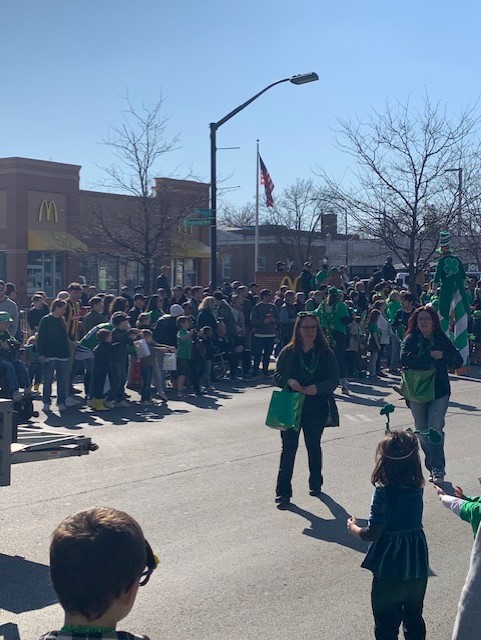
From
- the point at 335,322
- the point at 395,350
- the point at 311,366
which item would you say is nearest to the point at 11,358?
the point at 311,366

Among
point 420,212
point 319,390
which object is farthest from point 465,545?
point 420,212

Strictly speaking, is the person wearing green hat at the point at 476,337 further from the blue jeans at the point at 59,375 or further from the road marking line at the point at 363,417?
the blue jeans at the point at 59,375

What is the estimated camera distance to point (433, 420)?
9.30 meters

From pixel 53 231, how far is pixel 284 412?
3184 centimetres

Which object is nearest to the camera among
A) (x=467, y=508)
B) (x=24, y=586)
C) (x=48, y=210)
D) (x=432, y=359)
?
(x=467, y=508)

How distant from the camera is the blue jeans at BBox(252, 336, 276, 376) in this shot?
18844 millimetres

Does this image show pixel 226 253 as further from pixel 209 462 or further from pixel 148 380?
pixel 209 462

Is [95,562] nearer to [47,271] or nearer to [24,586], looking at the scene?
[24,586]

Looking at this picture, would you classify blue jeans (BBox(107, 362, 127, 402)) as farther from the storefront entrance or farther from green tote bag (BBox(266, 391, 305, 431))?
the storefront entrance

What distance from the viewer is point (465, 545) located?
7.34 metres

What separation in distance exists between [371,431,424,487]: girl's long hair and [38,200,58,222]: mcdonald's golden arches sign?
35535 mm

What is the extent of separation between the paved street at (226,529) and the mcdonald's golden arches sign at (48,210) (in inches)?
1062

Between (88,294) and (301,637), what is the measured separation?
15938 millimetres

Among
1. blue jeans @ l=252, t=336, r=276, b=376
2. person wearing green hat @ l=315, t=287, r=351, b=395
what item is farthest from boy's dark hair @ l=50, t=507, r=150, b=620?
blue jeans @ l=252, t=336, r=276, b=376
